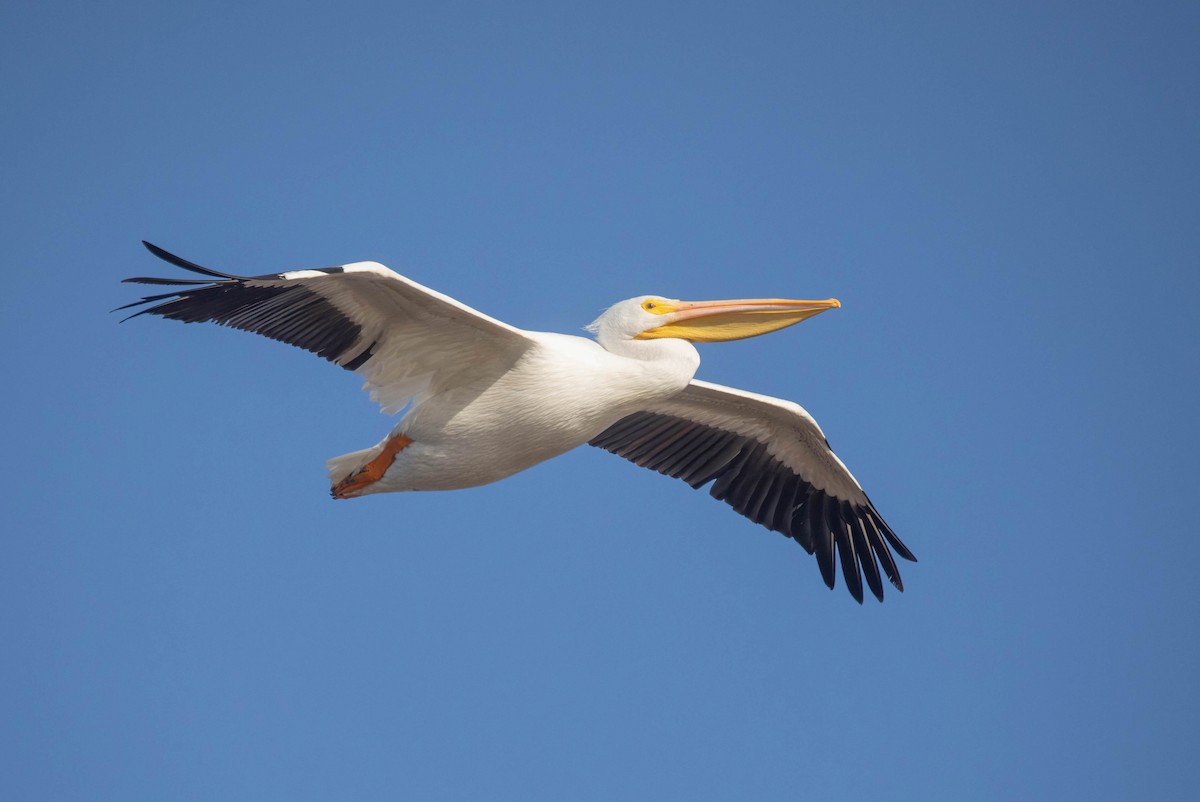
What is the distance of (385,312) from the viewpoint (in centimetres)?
880

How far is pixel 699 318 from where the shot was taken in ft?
31.2

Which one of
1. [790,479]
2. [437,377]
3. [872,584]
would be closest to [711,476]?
[790,479]

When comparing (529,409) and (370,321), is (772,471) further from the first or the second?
(370,321)

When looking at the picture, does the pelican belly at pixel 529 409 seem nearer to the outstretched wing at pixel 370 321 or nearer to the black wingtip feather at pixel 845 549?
the outstretched wing at pixel 370 321

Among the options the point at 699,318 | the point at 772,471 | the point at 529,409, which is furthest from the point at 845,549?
the point at 529,409

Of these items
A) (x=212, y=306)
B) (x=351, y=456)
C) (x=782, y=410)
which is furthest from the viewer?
(x=782, y=410)

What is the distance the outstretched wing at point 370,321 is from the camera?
845 centimetres

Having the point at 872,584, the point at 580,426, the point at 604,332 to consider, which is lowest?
the point at 872,584

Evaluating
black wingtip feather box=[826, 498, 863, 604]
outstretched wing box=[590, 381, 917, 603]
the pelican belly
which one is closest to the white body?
the pelican belly

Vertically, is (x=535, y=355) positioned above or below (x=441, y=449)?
above

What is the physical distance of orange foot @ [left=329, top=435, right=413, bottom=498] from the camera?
9.23 metres

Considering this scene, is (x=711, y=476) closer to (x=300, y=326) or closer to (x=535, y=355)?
(x=535, y=355)

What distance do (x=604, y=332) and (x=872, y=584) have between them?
325cm

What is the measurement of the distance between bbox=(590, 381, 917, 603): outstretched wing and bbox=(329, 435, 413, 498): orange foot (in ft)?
7.79
